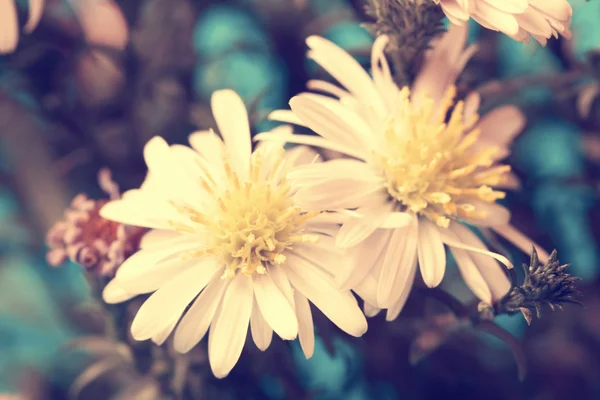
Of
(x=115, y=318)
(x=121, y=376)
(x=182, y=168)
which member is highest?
(x=182, y=168)

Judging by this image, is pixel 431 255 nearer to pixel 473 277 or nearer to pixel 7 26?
pixel 473 277

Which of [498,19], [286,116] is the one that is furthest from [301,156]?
[498,19]

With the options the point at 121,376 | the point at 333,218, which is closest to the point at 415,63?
the point at 333,218

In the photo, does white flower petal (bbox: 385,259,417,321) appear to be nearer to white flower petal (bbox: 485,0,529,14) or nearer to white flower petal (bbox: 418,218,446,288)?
white flower petal (bbox: 418,218,446,288)

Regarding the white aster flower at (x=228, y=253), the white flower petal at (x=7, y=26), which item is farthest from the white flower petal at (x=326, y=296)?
the white flower petal at (x=7, y=26)

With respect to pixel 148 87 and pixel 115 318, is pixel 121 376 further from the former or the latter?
pixel 148 87

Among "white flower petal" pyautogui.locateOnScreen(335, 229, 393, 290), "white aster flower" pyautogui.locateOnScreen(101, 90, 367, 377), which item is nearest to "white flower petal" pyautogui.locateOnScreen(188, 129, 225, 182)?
"white aster flower" pyautogui.locateOnScreen(101, 90, 367, 377)
